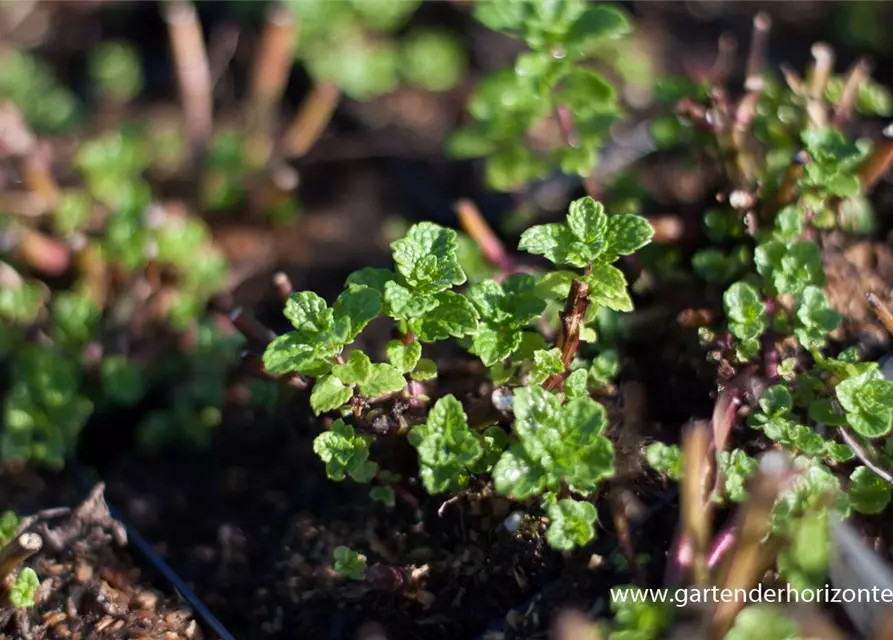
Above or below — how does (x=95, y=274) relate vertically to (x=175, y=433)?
above

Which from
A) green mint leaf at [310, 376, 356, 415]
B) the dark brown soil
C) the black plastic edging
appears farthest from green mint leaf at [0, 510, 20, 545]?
green mint leaf at [310, 376, 356, 415]

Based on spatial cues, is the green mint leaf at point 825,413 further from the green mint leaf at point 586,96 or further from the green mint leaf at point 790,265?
the green mint leaf at point 586,96

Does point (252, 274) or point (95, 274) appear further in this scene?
point (252, 274)

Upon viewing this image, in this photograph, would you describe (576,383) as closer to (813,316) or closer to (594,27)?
(813,316)

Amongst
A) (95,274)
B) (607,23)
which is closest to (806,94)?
(607,23)

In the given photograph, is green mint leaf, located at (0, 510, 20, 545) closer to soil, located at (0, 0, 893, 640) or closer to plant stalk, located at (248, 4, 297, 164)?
soil, located at (0, 0, 893, 640)

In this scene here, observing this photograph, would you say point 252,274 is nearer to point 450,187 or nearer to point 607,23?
point 450,187

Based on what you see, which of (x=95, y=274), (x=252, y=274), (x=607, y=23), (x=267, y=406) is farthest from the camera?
(x=252, y=274)
